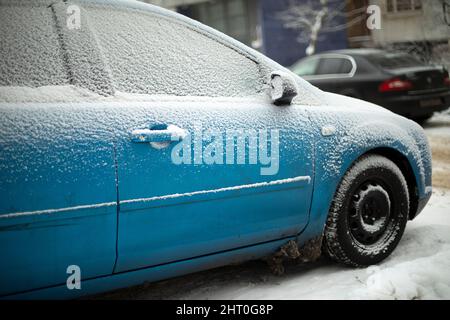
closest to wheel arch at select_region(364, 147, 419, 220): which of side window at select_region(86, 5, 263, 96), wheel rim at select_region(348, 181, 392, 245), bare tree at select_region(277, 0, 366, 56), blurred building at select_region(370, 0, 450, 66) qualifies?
wheel rim at select_region(348, 181, 392, 245)

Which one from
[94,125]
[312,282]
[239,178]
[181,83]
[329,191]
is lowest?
[312,282]

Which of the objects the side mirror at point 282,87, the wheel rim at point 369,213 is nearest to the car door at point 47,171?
the side mirror at point 282,87

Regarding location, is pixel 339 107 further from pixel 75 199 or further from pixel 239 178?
pixel 75 199

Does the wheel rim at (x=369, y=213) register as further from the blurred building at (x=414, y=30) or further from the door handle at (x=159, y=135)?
the blurred building at (x=414, y=30)

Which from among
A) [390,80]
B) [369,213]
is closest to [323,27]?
[390,80]

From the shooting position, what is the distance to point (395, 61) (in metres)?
8.52

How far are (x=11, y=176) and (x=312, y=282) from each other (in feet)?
6.10

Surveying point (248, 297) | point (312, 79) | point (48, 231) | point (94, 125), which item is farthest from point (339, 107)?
point (312, 79)

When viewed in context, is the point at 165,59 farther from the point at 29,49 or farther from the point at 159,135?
the point at 29,49

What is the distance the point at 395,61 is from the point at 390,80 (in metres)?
0.74

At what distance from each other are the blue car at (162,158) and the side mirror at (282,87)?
0.04ft

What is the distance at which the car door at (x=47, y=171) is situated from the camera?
1.90 m

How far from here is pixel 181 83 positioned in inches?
97.2
